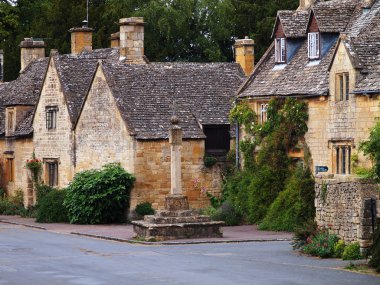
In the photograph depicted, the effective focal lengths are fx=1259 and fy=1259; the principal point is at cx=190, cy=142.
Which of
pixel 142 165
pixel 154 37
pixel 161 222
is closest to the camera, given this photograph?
pixel 161 222

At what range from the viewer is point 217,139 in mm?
53781

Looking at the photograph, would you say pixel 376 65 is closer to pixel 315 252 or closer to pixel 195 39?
pixel 315 252

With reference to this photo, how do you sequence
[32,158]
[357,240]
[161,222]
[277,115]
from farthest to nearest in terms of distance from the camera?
1. [32,158]
2. [277,115]
3. [161,222]
4. [357,240]

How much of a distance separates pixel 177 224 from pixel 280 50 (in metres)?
11.6

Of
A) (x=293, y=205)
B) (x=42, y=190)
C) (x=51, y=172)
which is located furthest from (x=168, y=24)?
(x=293, y=205)

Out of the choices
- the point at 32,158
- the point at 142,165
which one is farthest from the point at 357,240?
the point at 32,158

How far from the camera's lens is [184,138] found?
2057 inches

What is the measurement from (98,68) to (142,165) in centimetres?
527

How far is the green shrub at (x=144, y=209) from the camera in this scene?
5106 centimetres

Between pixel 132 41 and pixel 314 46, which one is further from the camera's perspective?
pixel 132 41

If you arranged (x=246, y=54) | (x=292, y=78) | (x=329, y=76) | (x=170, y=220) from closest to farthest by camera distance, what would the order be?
(x=170, y=220) < (x=329, y=76) < (x=292, y=78) < (x=246, y=54)

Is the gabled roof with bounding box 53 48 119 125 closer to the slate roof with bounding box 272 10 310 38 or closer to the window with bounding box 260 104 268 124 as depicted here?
the window with bounding box 260 104 268 124

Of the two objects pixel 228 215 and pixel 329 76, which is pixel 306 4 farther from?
pixel 228 215

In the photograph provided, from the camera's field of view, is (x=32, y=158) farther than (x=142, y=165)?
Yes
